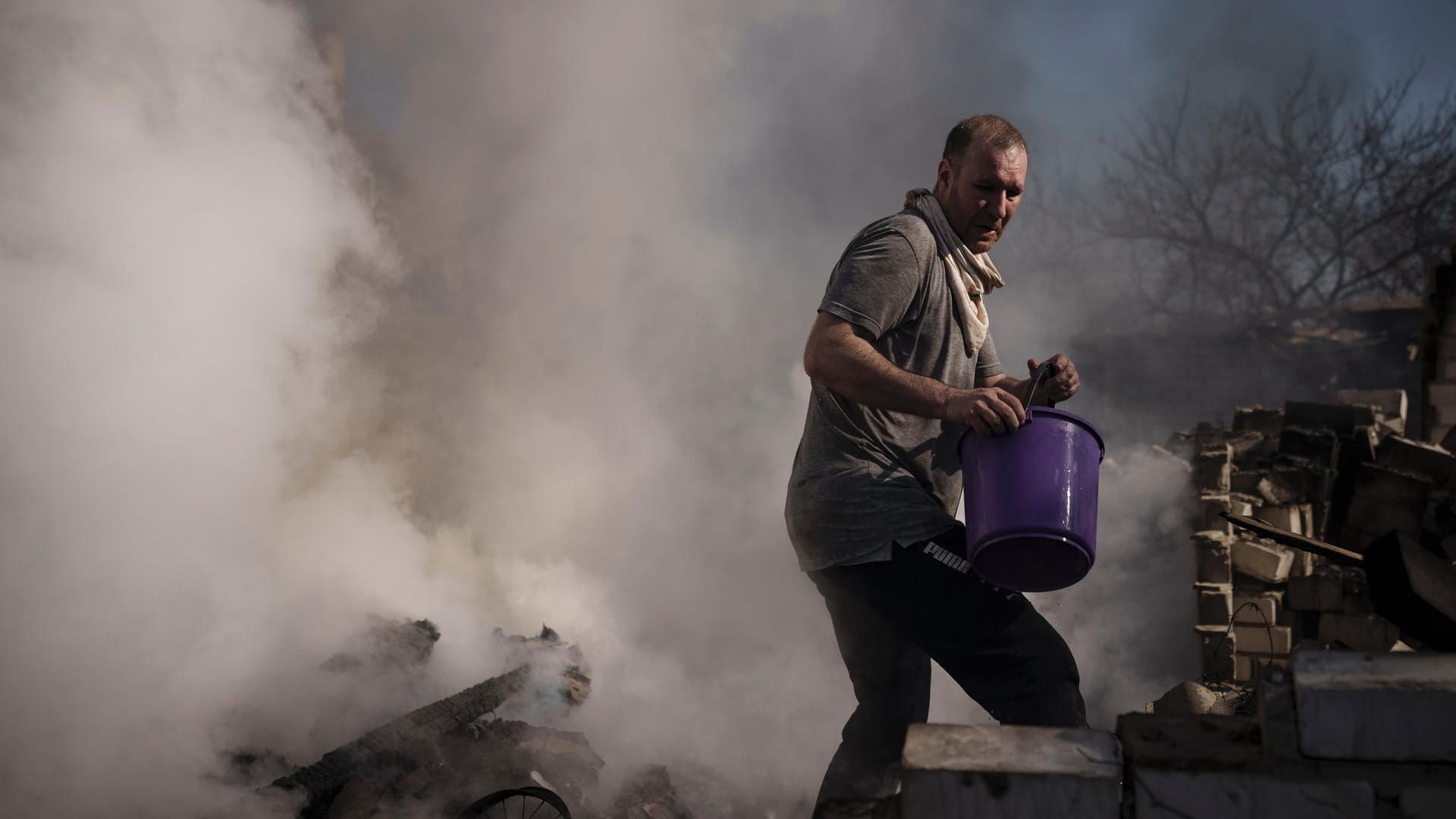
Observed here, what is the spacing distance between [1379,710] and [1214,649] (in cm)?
367

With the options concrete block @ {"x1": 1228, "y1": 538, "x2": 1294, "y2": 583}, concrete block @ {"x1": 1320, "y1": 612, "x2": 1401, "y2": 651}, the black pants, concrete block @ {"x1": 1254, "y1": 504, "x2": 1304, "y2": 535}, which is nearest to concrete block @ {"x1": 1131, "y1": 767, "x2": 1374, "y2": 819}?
the black pants

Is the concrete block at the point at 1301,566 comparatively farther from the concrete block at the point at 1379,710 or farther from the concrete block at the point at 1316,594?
the concrete block at the point at 1379,710

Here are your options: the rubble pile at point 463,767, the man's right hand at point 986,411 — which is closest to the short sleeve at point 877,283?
the man's right hand at point 986,411

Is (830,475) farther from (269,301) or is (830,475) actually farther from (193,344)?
(269,301)

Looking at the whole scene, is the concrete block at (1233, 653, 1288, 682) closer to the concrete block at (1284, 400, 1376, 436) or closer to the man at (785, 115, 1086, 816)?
the concrete block at (1284, 400, 1376, 436)

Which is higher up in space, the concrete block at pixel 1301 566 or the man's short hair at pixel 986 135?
the concrete block at pixel 1301 566

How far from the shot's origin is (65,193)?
4238 millimetres

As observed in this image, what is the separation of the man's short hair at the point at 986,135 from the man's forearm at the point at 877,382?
0.54 meters

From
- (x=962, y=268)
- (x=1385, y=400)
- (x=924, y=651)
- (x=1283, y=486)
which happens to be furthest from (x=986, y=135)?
(x=1385, y=400)

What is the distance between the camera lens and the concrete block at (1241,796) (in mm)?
1573

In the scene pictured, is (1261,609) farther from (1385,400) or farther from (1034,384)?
(1385,400)

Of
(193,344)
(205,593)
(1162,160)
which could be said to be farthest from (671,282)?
(1162,160)

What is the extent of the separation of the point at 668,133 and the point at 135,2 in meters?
4.73

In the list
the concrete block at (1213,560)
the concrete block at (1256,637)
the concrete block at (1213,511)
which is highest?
the concrete block at (1213,511)
